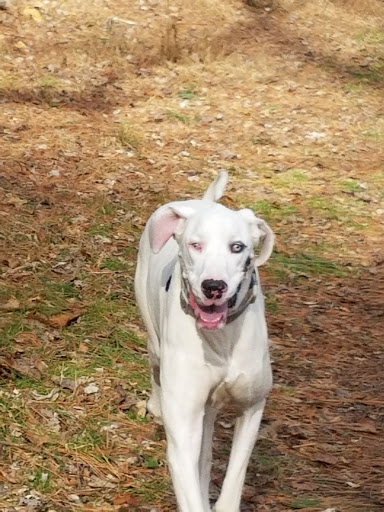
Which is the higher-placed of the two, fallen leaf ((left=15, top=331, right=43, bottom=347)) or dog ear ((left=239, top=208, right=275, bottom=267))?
dog ear ((left=239, top=208, right=275, bottom=267))

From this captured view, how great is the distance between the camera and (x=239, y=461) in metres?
3.75

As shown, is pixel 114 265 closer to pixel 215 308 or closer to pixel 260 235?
pixel 260 235

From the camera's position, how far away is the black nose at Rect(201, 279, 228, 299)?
330 centimetres

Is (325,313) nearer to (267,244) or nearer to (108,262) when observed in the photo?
(108,262)

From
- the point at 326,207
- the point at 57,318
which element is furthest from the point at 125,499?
the point at 326,207

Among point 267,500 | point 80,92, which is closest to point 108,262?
point 267,500

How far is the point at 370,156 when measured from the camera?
998cm

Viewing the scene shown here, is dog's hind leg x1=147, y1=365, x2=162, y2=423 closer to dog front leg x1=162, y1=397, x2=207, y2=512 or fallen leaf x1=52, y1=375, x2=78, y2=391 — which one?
fallen leaf x1=52, y1=375, x2=78, y2=391

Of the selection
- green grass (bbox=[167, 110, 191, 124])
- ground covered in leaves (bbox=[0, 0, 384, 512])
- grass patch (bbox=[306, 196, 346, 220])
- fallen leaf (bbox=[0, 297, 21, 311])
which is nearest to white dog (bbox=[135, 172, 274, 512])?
ground covered in leaves (bbox=[0, 0, 384, 512])

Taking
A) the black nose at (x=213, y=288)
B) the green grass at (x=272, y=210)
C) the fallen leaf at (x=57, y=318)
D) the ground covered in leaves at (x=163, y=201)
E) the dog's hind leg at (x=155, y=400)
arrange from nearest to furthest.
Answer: the black nose at (x=213, y=288)
the ground covered in leaves at (x=163, y=201)
the dog's hind leg at (x=155, y=400)
the fallen leaf at (x=57, y=318)
the green grass at (x=272, y=210)

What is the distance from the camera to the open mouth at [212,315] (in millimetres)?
3412

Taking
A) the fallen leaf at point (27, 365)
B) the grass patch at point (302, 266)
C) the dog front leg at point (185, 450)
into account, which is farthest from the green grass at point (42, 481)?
the grass patch at point (302, 266)

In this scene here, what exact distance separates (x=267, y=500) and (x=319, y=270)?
10.00 ft

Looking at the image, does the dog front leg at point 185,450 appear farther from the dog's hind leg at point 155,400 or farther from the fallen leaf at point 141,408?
the fallen leaf at point 141,408
